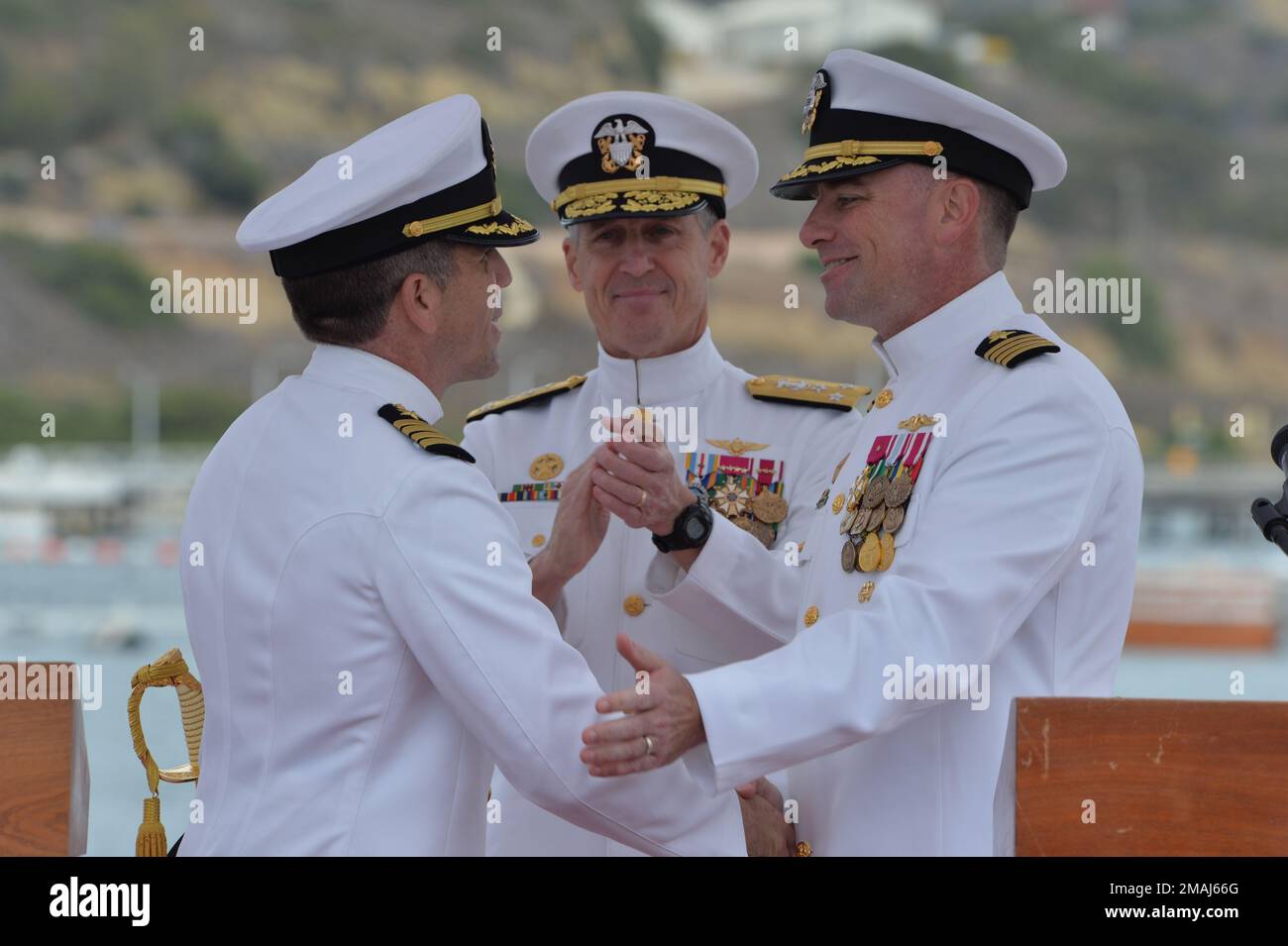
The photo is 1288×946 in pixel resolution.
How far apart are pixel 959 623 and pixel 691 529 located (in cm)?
62

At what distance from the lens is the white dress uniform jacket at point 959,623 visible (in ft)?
6.75

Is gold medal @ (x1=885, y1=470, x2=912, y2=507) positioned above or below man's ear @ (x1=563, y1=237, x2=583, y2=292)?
below

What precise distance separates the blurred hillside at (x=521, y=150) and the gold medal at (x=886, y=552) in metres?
30.7

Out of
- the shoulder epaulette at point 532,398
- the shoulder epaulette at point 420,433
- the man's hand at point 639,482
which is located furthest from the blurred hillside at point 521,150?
the shoulder epaulette at point 420,433

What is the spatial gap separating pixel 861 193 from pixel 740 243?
39.9 m

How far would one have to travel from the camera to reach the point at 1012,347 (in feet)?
7.36

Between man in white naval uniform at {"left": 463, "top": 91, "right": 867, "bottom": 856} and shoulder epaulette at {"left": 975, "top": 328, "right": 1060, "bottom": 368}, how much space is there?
24.0 inches

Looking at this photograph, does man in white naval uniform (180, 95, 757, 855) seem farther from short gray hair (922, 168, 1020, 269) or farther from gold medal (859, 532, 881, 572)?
short gray hair (922, 168, 1020, 269)

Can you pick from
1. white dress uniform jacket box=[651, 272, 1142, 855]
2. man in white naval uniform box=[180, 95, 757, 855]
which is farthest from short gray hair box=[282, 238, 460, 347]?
white dress uniform jacket box=[651, 272, 1142, 855]

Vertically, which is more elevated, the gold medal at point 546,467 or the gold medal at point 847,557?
the gold medal at point 546,467

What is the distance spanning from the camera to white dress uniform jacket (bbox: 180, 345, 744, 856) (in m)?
1.93

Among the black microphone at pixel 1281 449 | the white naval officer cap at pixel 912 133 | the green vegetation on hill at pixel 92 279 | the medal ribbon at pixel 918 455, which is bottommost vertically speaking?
the black microphone at pixel 1281 449

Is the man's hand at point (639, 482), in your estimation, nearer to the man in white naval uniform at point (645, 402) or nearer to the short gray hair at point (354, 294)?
the man in white naval uniform at point (645, 402)
